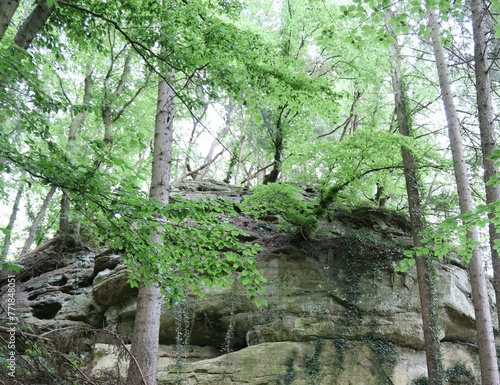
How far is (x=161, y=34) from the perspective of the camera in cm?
471

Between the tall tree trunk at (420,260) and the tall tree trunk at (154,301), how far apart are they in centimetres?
461

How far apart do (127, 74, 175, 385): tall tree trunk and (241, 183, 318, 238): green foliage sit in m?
2.24

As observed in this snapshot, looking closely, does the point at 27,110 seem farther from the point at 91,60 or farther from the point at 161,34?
the point at 91,60

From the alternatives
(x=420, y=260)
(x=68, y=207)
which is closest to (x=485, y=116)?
(x=420, y=260)

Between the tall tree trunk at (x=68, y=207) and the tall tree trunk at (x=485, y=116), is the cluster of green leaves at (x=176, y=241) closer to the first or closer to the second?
the tall tree trunk at (x=485, y=116)

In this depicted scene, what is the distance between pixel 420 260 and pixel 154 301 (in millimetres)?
5574

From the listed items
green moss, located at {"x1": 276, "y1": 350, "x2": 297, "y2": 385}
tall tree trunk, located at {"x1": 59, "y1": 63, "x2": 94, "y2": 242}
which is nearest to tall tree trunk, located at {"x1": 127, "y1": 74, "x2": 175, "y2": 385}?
green moss, located at {"x1": 276, "y1": 350, "x2": 297, "y2": 385}

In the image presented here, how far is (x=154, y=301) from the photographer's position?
248 inches

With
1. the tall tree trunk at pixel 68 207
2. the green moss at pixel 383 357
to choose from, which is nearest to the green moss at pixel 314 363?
the green moss at pixel 383 357

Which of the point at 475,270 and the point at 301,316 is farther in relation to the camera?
the point at 301,316

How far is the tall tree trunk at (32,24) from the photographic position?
14.3 feet

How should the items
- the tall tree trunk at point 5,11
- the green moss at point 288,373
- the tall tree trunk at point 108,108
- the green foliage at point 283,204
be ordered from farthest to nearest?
1. the tall tree trunk at point 108,108
2. the green foliage at point 283,204
3. the green moss at point 288,373
4. the tall tree trunk at point 5,11

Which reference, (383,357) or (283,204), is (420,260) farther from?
(283,204)

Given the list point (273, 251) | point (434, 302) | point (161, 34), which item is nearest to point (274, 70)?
point (161, 34)
